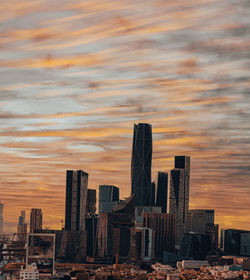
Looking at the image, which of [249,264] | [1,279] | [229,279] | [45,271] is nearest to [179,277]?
[229,279]

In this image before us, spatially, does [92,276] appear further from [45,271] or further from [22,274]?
[22,274]

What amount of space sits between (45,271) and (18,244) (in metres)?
60.4

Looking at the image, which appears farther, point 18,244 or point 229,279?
point 18,244

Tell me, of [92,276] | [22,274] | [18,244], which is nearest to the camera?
[22,274]

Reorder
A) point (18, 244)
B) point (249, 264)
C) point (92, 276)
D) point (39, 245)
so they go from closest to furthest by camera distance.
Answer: point (39, 245), point (92, 276), point (18, 244), point (249, 264)

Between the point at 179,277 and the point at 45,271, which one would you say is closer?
the point at 45,271

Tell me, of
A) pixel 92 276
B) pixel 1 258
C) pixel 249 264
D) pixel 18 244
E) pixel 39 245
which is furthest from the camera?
pixel 249 264

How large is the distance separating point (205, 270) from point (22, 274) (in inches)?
3024

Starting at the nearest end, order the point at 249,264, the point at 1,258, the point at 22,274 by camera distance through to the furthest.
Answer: the point at 22,274 < the point at 1,258 < the point at 249,264

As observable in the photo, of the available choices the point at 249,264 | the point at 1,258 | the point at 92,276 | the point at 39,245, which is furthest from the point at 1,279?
the point at 249,264

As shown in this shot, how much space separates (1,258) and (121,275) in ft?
132

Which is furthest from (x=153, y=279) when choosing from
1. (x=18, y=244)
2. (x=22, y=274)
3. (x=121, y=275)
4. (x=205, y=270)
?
(x=18, y=244)

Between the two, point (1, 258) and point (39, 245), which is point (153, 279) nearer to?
point (39, 245)

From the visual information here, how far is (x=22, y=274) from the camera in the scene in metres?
110
